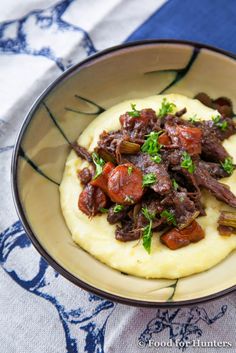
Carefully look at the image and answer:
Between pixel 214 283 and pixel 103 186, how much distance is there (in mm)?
1346

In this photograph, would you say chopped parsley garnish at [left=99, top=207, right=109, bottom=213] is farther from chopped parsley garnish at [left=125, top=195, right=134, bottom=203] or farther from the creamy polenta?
chopped parsley garnish at [left=125, top=195, right=134, bottom=203]

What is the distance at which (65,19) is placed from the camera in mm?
5996

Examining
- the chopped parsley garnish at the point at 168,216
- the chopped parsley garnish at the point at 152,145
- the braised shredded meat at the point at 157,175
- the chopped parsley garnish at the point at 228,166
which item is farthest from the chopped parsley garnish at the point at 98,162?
the chopped parsley garnish at the point at 228,166

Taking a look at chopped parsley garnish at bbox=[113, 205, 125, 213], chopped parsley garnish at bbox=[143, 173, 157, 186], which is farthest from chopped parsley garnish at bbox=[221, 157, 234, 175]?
chopped parsley garnish at bbox=[113, 205, 125, 213]

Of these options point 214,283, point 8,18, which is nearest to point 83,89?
point 8,18

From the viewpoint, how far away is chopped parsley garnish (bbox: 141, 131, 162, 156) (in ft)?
14.5

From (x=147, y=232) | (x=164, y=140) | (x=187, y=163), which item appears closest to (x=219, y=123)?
(x=164, y=140)

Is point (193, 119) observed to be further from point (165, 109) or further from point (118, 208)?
point (118, 208)

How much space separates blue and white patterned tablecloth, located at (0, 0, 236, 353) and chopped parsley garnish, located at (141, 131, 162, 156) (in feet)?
4.81

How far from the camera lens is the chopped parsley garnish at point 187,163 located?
429 cm

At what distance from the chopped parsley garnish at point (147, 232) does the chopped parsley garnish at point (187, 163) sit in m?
0.54

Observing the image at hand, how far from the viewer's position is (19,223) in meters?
4.82

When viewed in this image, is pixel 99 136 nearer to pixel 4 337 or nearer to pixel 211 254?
pixel 211 254

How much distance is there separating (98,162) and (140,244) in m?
0.89
